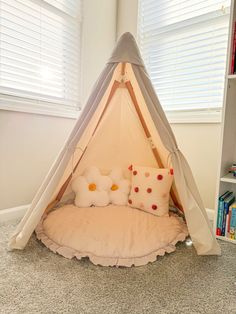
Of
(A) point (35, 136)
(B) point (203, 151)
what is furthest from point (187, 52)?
(A) point (35, 136)

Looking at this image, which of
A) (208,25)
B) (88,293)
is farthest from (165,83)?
(88,293)

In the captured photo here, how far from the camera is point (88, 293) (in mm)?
996

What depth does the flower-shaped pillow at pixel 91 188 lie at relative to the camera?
1.85 metres

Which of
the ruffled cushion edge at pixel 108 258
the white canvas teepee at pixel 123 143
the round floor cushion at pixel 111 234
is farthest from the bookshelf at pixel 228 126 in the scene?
the ruffled cushion edge at pixel 108 258

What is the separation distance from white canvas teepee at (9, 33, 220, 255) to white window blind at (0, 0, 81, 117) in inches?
19.3

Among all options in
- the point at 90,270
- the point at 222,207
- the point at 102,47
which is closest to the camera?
the point at 90,270

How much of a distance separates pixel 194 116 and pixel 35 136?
1.40 metres

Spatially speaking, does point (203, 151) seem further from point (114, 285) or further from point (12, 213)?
point (12, 213)

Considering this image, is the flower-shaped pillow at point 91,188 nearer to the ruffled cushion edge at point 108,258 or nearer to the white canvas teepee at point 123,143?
the white canvas teepee at point 123,143

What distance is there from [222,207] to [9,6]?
2.19m

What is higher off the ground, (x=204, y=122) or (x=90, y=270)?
(x=204, y=122)

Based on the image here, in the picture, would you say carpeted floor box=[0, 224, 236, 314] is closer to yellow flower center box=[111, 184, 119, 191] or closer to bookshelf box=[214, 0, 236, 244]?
bookshelf box=[214, 0, 236, 244]

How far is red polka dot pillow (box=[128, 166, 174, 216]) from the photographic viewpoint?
5.64 feet

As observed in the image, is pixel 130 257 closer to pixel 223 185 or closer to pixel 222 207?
pixel 222 207
